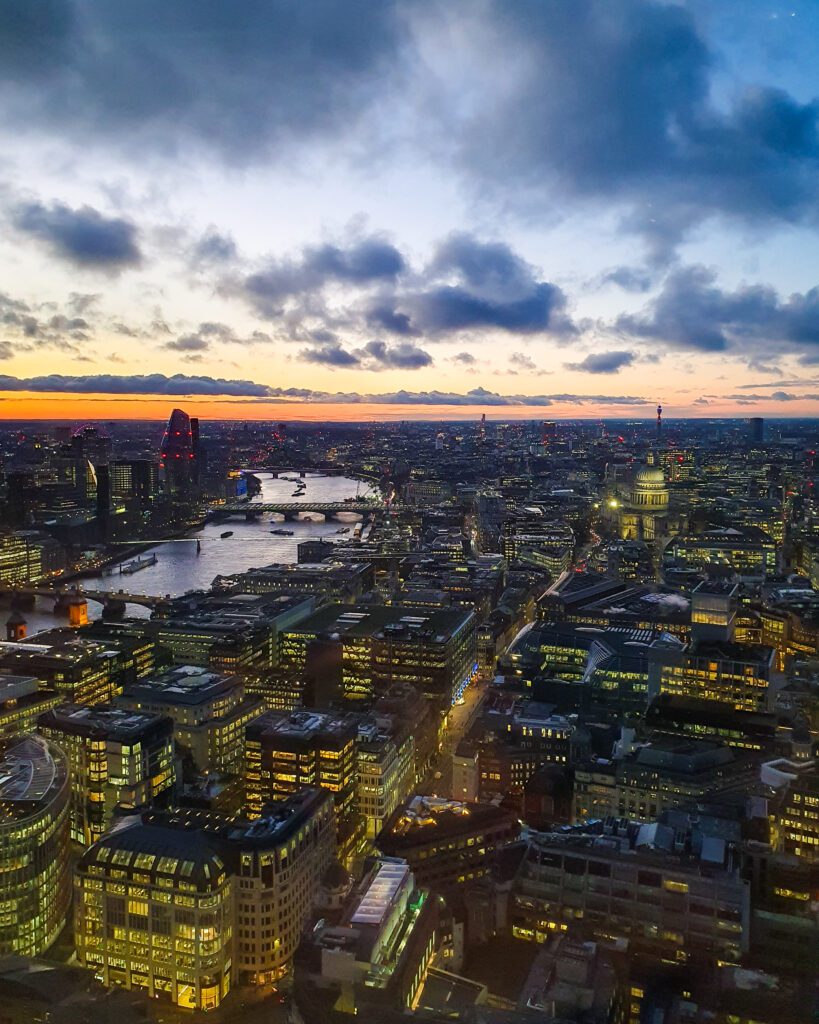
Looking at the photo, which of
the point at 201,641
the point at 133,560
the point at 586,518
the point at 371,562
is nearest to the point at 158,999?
the point at 201,641

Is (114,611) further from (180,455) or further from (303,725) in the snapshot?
(180,455)

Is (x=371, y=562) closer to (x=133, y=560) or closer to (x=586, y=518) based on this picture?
(x=133, y=560)

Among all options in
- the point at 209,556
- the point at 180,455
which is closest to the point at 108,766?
the point at 209,556

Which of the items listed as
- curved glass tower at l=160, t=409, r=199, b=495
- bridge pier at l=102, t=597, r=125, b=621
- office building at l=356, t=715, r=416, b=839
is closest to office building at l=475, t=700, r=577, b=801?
office building at l=356, t=715, r=416, b=839

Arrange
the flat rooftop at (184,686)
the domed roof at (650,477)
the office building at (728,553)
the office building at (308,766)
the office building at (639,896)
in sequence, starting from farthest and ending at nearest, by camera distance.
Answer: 1. the domed roof at (650,477)
2. the office building at (728,553)
3. the flat rooftop at (184,686)
4. the office building at (308,766)
5. the office building at (639,896)

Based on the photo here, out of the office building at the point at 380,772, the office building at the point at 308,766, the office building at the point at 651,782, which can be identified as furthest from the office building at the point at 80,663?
the office building at the point at 651,782

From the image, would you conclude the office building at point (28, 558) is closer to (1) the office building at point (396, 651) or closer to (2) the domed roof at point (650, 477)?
(1) the office building at point (396, 651)
